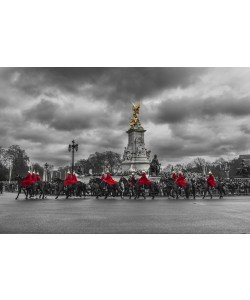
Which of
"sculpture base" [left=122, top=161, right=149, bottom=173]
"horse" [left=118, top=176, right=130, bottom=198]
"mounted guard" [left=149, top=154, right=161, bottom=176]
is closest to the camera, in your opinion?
"horse" [left=118, top=176, right=130, bottom=198]

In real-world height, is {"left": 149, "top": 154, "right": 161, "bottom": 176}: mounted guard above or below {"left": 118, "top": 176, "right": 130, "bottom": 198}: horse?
above

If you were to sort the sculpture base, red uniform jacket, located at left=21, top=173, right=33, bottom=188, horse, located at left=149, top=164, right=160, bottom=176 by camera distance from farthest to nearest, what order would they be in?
the sculpture base < horse, located at left=149, top=164, right=160, bottom=176 < red uniform jacket, located at left=21, top=173, right=33, bottom=188

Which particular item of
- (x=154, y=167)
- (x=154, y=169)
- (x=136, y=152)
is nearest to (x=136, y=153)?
(x=136, y=152)

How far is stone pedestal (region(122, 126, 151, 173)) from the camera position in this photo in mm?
76875

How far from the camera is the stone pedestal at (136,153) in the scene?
252ft

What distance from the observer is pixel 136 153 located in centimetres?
7725

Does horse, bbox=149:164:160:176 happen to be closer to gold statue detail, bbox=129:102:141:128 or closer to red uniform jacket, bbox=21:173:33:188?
gold statue detail, bbox=129:102:141:128

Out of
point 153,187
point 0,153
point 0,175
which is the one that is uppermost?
point 0,153

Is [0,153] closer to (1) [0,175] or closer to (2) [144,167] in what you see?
(1) [0,175]

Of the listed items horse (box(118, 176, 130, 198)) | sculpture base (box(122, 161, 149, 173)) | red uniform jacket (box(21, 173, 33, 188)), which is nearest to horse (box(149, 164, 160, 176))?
sculpture base (box(122, 161, 149, 173))

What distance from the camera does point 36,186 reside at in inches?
1088

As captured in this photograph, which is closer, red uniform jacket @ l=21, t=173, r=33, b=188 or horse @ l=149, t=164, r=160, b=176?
red uniform jacket @ l=21, t=173, r=33, b=188
